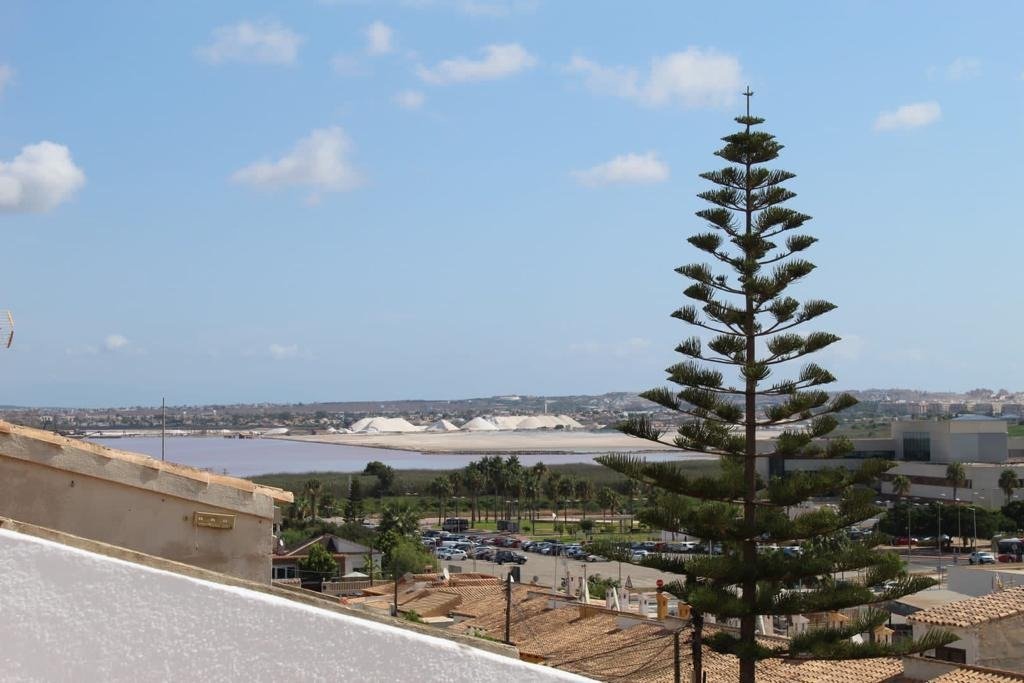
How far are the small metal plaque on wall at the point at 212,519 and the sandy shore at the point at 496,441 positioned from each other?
116198 mm

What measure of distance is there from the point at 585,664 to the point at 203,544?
500 inches

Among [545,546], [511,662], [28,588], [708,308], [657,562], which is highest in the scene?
[708,308]

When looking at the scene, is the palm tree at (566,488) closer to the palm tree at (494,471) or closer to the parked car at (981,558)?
the palm tree at (494,471)

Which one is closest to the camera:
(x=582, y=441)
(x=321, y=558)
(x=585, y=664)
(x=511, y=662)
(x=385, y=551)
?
(x=511, y=662)

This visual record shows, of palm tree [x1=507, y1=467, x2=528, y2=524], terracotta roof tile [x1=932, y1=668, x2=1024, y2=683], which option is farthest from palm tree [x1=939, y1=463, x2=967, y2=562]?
terracotta roof tile [x1=932, y1=668, x2=1024, y2=683]

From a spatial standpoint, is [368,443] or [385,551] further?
[368,443]

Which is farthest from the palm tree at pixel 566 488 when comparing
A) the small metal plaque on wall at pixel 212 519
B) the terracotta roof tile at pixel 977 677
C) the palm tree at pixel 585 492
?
the small metal plaque on wall at pixel 212 519

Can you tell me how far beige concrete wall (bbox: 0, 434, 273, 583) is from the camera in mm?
5867

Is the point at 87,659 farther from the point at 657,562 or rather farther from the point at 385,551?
the point at 385,551

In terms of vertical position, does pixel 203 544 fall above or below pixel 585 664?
above

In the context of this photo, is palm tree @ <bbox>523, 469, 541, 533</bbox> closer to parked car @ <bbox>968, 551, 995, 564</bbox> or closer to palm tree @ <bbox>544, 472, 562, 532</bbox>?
palm tree @ <bbox>544, 472, 562, 532</bbox>

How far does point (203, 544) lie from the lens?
633cm

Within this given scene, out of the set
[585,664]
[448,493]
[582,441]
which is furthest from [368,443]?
[585,664]

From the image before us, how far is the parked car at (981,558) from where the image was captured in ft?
145
